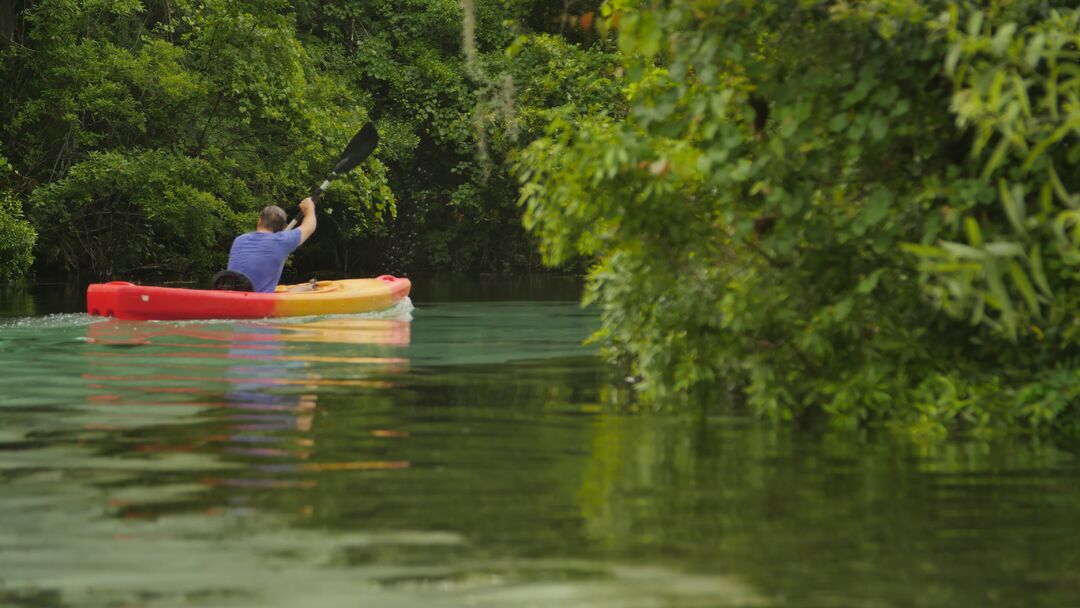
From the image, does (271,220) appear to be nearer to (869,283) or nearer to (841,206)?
(841,206)

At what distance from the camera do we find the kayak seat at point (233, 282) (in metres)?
15.7

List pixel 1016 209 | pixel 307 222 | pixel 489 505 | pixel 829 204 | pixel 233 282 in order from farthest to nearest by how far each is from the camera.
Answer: pixel 307 222, pixel 233 282, pixel 829 204, pixel 489 505, pixel 1016 209

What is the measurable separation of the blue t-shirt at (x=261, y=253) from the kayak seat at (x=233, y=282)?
100 mm

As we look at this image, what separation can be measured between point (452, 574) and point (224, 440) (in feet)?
9.51

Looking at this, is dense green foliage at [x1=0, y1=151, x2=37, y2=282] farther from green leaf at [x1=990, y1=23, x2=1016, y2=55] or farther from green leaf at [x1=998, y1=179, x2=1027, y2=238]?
green leaf at [x1=998, y1=179, x2=1027, y2=238]

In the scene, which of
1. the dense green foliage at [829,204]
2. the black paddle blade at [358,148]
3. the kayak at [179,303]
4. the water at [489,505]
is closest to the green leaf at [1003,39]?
the dense green foliage at [829,204]

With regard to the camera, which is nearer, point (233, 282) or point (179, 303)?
point (179, 303)

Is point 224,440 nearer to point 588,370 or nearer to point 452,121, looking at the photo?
point 588,370

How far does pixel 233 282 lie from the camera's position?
1570cm

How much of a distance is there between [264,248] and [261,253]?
0.07 metres

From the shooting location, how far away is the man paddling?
51.5 ft

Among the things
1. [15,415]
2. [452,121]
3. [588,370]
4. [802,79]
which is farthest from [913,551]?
[452,121]

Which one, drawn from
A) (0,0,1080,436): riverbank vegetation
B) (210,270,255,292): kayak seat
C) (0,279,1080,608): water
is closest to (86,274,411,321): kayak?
(210,270,255,292): kayak seat

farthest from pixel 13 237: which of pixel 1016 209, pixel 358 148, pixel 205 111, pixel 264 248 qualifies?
pixel 1016 209
